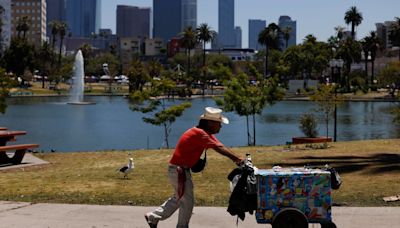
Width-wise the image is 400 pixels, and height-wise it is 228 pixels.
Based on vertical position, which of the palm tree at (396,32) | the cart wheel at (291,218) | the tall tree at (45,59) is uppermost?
the palm tree at (396,32)

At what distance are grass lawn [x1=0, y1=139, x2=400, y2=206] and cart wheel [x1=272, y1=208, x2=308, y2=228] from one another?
293cm

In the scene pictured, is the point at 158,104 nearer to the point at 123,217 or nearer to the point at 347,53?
the point at 123,217

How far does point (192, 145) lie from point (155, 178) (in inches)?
225

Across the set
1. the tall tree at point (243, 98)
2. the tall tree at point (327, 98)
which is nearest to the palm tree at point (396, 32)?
the tall tree at point (327, 98)

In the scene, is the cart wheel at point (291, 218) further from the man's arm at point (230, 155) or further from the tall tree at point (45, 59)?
the tall tree at point (45, 59)

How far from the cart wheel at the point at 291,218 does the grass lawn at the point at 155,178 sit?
2.93 metres

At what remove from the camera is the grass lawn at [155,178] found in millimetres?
11234

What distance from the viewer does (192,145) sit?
8031mm

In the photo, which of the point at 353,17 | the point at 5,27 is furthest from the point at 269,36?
the point at 5,27

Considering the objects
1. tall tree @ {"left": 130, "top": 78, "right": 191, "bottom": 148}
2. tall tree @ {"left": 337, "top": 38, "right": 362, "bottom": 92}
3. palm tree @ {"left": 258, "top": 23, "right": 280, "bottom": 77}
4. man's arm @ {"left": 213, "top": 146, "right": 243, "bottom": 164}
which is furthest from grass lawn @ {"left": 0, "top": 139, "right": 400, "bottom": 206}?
palm tree @ {"left": 258, "top": 23, "right": 280, "bottom": 77}

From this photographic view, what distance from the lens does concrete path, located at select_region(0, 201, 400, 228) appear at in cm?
910

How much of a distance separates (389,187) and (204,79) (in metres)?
129

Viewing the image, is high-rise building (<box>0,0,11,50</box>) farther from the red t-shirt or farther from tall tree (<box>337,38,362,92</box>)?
the red t-shirt

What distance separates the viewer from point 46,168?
16922mm
